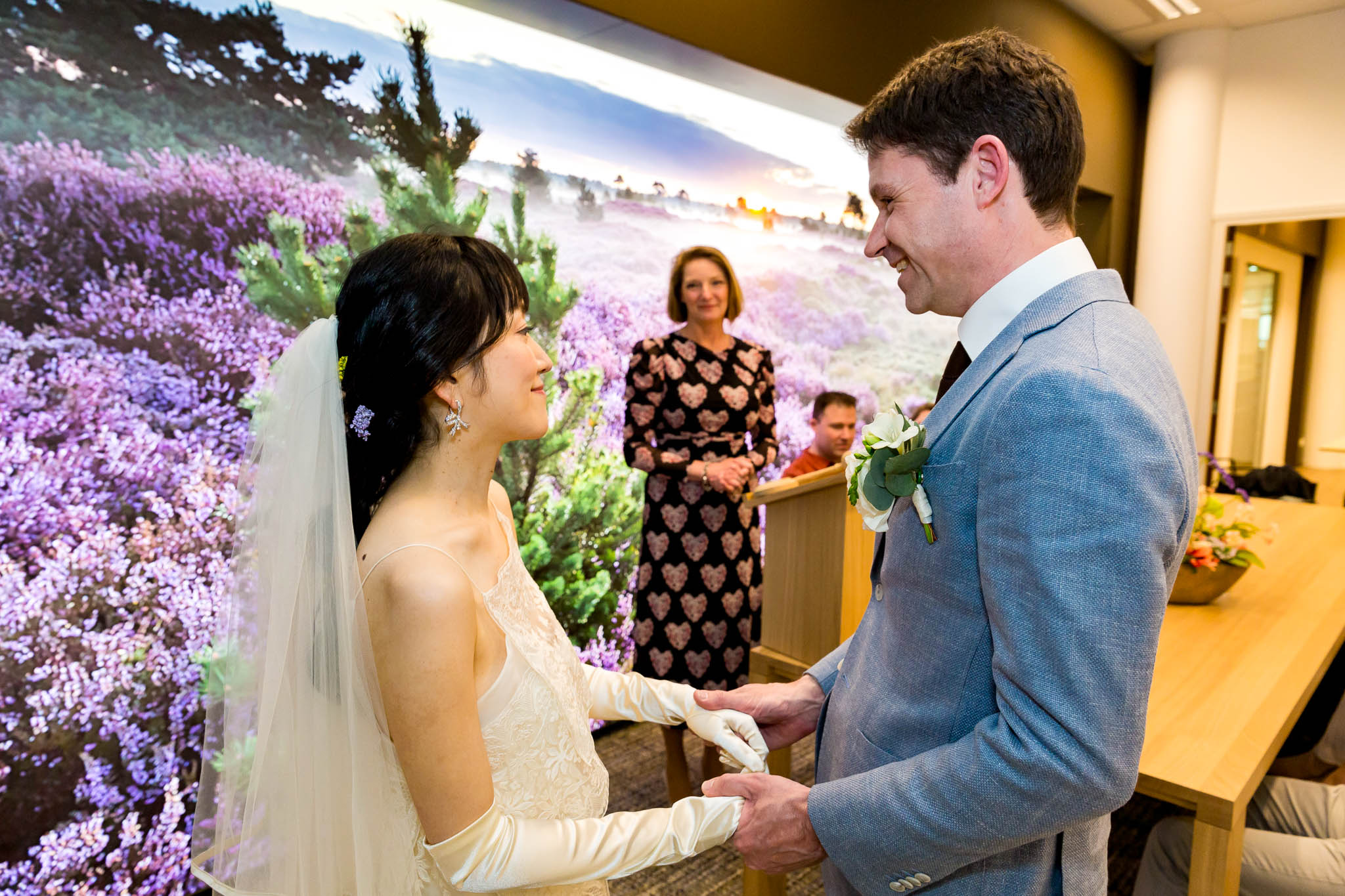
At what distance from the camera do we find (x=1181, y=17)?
6.30 metres

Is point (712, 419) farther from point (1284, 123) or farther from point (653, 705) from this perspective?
point (1284, 123)

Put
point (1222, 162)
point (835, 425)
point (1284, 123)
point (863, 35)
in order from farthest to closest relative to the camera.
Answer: point (1222, 162), point (1284, 123), point (863, 35), point (835, 425)

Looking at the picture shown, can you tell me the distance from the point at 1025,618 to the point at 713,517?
232 cm

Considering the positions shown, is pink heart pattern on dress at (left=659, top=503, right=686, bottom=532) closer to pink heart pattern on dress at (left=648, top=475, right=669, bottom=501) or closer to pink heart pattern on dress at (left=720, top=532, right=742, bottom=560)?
pink heart pattern on dress at (left=648, top=475, right=669, bottom=501)

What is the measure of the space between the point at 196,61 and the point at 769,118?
3093 mm

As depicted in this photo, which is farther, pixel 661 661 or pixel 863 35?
pixel 863 35

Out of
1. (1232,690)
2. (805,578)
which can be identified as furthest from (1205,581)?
(805,578)

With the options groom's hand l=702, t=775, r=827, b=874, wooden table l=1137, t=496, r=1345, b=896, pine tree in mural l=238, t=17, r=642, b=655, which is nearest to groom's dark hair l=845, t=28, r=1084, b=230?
groom's hand l=702, t=775, r=827, b=874

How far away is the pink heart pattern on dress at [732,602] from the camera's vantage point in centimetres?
320

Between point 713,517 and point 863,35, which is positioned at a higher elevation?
point 863,35

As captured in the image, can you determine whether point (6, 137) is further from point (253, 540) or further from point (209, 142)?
point (253, 540)

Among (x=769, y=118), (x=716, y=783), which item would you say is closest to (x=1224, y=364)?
(x=769, y=118)

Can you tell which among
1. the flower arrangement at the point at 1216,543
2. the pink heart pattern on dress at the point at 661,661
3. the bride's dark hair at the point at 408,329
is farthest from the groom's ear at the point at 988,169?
the pink heart pattern on dress at the point at 661,661

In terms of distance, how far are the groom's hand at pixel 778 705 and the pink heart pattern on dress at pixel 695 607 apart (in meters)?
1.54
